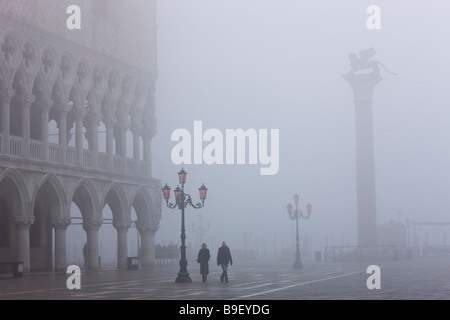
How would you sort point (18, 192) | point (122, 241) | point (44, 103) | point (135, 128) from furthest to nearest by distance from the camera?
point (135, 128) < point (122, 241) < point (44, 103) < point (18, 192)

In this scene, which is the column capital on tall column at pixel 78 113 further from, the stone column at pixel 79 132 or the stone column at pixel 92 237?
the stone column at pixel 92 237

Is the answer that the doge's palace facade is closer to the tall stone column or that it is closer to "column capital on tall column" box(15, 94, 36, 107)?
"column capital on tall column" box(15, 94, 36, 107)

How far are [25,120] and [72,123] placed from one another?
338 inches

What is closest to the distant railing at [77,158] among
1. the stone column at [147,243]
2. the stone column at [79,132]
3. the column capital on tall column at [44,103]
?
the stone column at [79,132]

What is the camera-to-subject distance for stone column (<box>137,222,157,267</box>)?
46.1 m

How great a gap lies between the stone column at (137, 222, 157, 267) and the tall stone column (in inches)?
628

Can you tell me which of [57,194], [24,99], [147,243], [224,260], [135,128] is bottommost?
[224,260]

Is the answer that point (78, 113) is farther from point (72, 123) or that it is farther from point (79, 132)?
point (72, 123)

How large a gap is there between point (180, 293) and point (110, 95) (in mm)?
21871

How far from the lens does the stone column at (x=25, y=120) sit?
1427 inches

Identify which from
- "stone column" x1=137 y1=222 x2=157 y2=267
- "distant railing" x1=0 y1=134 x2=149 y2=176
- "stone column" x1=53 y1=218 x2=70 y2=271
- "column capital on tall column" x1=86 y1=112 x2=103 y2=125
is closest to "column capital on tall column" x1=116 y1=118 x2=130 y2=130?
"distant railing" x1=0 y1=134 x2=149 y2=176

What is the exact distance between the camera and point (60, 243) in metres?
38.9

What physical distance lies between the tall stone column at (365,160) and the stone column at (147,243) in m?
15.9

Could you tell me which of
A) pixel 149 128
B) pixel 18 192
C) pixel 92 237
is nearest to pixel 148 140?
pixel 149 128
